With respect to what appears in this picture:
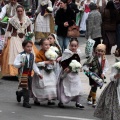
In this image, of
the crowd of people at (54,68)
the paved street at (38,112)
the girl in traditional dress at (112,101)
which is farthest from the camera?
the paved street at (38,112)

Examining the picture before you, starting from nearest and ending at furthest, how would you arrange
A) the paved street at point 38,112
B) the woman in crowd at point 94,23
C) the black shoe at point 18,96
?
the paved street at point 38,112 → the black shoe at point 18,96 → the woman in crowd at point 94,23

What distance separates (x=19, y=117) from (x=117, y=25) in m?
8.22

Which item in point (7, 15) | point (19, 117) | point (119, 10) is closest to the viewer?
point (19, 117)

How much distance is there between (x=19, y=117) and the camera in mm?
10781

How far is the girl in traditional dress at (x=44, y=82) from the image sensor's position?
471 inches

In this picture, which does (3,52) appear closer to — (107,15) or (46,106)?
(46,106)

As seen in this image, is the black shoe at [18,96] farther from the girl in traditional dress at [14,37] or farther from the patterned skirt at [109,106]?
the girl in traditional dress at [14,37]

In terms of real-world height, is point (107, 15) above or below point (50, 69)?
above

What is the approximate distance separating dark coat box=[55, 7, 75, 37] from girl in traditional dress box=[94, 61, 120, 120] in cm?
660

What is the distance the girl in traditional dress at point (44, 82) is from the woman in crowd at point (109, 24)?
262 inches

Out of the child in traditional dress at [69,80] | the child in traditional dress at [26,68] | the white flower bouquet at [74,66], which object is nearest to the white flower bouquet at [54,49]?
the child in traditional dress at [69,80]

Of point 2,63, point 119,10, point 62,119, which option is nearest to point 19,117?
point 62,119

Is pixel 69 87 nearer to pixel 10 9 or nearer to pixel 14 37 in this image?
pixel 14 37

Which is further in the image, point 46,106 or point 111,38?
point 111,38
